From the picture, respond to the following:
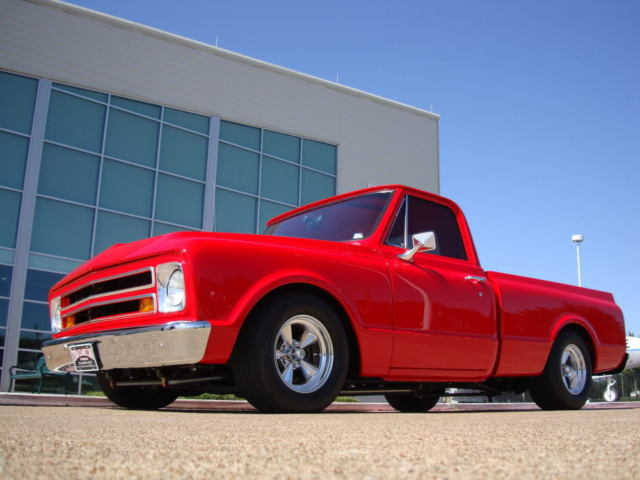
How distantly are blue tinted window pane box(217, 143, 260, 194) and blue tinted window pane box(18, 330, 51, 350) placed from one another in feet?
21.8

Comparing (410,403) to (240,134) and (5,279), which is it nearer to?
(5,279)

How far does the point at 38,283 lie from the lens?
16.0m

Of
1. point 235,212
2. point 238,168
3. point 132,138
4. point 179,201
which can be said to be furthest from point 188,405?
point 238,168

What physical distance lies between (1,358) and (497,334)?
13.6 meters

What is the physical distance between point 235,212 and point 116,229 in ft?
12.5

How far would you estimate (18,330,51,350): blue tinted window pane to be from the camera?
51.6 feet

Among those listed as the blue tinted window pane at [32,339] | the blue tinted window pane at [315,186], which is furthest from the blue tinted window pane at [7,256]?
the blue tinted window pane at [315,186]

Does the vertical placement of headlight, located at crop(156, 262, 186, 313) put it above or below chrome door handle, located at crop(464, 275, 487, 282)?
below

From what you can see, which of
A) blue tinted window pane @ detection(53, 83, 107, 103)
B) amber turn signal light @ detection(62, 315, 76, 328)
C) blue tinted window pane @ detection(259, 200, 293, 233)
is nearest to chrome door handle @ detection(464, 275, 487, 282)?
amber turn signal light @ detection(62, 315, 76, 328)

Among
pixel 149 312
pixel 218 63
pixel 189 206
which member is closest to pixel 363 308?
pixel 149 312

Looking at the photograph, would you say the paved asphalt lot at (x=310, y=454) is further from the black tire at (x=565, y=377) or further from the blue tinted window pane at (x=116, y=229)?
the blue tinted window pane at (x=116, y=229)

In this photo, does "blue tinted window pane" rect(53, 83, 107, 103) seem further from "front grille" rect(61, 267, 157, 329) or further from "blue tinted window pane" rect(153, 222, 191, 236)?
"front grille" rect(61, 267, 157, 329)

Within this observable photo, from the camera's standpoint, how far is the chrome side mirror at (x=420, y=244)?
15.8ft

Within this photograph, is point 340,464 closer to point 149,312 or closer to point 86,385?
point 149,312
